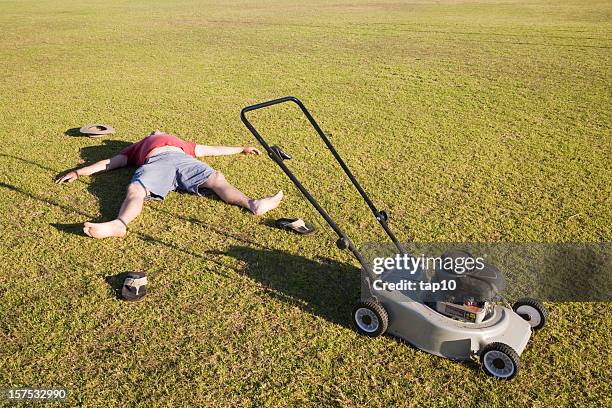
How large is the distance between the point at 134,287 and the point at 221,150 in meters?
2.76

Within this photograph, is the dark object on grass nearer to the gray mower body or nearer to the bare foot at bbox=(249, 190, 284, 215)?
the bare foot at bbox=(249, 190, 284, 215)

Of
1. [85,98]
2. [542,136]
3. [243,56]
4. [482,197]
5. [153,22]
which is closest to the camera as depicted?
[482,197]

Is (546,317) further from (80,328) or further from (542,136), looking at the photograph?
(542,136)

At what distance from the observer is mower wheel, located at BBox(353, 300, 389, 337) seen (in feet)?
10.3

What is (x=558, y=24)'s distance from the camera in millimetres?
19469

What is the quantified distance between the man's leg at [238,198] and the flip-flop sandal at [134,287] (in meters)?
1.34

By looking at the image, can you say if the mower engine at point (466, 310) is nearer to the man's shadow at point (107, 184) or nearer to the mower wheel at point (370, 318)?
the mower wheel at point (370, 318)

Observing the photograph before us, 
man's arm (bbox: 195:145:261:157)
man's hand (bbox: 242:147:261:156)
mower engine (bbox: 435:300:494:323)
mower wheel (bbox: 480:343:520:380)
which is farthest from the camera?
man's hand (bbox: 242:147:261:156)

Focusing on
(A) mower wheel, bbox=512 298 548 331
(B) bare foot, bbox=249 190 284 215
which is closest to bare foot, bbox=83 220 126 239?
(B) bare foot, bbox=249 190 284 215

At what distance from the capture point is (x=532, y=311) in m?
3.29

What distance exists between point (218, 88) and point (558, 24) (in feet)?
52.1

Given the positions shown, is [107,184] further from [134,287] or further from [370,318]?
[370,318]

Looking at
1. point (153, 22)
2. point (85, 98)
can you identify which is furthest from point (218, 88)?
point (153, 22)

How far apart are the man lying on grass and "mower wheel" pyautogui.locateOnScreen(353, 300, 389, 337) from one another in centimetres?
178
